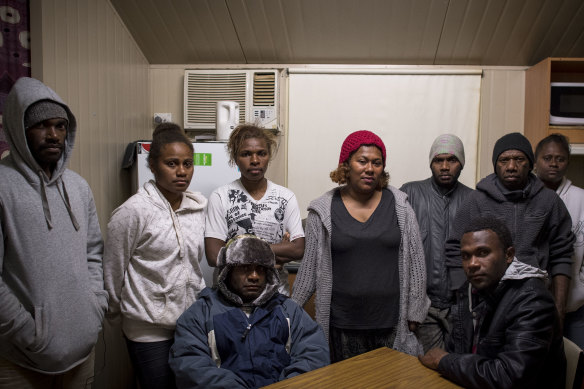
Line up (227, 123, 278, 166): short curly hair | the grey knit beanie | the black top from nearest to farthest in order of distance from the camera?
the black top → (227, 123, 278, 166): short curly hair → the grey knit beanie

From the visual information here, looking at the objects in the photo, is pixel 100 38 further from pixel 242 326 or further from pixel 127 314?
pixel 242 326

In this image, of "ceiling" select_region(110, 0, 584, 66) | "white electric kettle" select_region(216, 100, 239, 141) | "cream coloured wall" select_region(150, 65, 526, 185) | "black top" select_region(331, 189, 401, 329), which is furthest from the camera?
"cream coloured wall" select_region(150, 65, 526, 185)

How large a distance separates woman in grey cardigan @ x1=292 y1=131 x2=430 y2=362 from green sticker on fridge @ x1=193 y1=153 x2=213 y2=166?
106 centimetres

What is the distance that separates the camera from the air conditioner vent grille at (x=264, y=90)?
10.2 feet

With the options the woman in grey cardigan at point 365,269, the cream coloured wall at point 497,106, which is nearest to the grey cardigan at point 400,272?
the woman in grey cardigan at point 365,269

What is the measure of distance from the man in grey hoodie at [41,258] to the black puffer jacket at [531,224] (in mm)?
1440

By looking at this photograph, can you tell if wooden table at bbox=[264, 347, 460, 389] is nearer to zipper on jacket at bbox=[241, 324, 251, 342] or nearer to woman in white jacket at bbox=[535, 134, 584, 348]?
zipper on jacket at bbox=[241, 324, 251, 342]

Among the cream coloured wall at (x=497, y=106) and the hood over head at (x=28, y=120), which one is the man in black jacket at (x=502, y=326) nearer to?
the hood over head at (x=28, y=120)

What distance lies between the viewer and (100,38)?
2.46 metres

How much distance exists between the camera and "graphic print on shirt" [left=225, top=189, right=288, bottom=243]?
1.68 metres

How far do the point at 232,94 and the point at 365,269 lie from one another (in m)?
1.99

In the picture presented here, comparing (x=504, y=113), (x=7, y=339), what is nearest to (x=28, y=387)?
(x=7, y=339)

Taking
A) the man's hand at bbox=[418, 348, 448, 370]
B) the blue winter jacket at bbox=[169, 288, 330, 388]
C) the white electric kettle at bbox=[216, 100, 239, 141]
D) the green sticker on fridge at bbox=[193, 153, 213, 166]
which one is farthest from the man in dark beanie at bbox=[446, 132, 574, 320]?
the white electric kettle at bbox=[216, 100, 239, 141]

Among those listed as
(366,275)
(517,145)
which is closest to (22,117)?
(366,275)
